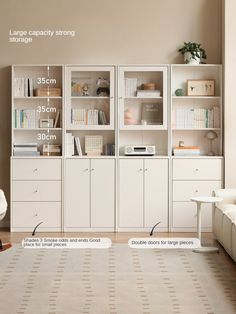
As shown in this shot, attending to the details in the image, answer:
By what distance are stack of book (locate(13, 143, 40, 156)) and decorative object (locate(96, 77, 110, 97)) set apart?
93cm

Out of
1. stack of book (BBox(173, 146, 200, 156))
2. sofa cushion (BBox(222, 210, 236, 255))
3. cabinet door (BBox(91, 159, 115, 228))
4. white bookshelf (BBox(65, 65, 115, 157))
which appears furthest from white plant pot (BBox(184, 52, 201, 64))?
sofa cushion (BBox(222, 210, 236, 255))

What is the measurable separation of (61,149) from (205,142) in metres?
1.64

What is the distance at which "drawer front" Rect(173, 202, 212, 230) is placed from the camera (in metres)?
6.99

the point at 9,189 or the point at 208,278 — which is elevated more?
the point at 9,189

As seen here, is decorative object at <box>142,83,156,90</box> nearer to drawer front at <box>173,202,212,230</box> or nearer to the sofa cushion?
drawer front at <box>173,202,212,230</box>

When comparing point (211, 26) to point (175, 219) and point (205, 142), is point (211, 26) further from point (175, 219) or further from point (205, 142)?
point (175, 219)

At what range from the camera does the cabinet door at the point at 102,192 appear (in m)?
6.97

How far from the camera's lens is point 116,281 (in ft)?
15.7

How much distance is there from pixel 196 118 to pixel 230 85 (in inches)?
20.4

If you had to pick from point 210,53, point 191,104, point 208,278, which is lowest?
point 208,278

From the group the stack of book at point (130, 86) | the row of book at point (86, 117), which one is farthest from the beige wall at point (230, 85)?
the row of book at point (86, 117)

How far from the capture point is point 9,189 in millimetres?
7285

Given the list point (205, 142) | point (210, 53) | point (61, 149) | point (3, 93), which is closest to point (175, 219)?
point (205, 142)

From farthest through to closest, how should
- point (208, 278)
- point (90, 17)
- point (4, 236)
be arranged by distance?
point (90, 17), point (4, 236), point (208, 278)
